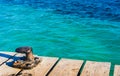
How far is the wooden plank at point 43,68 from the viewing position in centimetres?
453

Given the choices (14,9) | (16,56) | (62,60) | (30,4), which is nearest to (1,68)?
(16,56)

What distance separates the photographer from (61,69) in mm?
4680

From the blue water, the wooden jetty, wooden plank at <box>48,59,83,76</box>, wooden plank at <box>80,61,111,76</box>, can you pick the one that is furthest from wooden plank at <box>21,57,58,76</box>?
the blue water

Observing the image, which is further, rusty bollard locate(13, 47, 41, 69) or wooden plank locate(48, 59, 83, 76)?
rusty bollard locate(13, 47, 41, 69)

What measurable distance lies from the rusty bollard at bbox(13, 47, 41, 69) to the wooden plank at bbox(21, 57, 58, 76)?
0.08 m

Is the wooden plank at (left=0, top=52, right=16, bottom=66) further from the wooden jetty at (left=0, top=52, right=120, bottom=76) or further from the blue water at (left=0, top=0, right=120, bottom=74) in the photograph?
the blue water at (left=0, top=0, right=120, bottom=74)

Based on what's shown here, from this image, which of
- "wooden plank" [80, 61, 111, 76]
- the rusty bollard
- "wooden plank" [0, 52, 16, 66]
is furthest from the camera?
"wooden plank" [0, 52, 16, 66]

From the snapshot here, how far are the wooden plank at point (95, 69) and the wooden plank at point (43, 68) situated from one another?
61 cm

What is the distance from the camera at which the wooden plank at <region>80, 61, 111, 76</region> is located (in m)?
4.47

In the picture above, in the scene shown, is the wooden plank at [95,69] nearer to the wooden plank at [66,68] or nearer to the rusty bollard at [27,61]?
the wooden plank at [66,68]

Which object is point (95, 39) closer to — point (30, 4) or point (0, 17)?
point (0, 17)

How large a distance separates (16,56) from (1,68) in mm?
614

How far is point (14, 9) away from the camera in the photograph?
47.3 feet

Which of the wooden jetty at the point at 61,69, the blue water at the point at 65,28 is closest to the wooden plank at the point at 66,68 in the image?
the wooden jetty at the point at 61,69
